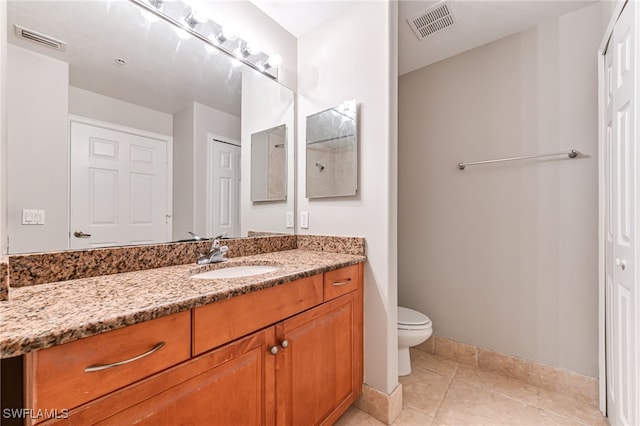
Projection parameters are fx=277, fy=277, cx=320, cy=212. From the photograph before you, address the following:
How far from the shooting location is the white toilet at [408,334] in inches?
70.5

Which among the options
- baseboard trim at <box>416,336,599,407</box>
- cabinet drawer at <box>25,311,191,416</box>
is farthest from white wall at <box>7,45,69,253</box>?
baseboard trim at <box>416,336,599,407</box>

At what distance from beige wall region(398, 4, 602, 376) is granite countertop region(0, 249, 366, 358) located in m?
1.49

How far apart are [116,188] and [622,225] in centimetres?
222

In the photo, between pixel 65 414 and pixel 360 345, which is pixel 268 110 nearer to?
pixel 360 345

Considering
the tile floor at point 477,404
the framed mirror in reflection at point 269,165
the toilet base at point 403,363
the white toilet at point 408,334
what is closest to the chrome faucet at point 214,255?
the framed mirror in reflection at point 269,165

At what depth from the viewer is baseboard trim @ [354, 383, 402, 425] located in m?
1.47

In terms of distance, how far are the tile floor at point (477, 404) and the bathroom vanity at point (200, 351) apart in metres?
0.45

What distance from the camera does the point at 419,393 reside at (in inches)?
68.1

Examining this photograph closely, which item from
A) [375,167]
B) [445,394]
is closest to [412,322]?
[445,394]

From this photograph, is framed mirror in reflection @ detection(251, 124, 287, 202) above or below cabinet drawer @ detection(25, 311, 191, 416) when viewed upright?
above

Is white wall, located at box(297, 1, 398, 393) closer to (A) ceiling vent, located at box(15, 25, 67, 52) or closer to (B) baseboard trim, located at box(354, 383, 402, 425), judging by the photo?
(B) baseboard trim, located at box(354, 383, 402, 425)

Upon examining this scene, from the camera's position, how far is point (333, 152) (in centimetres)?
174

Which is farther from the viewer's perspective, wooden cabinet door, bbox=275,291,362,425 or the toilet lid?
the toilet lid

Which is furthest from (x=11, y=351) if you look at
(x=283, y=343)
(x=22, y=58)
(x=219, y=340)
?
(x=22, y=58)
